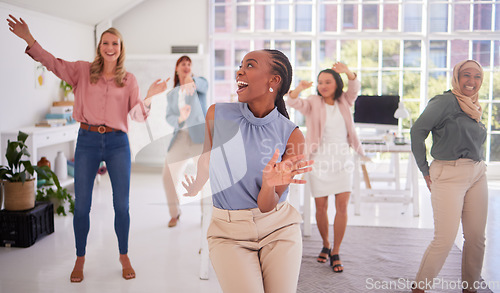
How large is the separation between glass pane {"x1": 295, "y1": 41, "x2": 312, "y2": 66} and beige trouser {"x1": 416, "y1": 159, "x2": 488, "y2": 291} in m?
4.70

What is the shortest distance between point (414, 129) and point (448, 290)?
1110 mm

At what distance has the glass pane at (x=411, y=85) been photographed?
276 inches

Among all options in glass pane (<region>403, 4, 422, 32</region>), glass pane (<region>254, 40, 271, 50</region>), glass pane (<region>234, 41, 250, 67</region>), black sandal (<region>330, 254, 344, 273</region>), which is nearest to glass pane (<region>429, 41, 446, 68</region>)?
glass pane (<region>403, 4, 422, 32</region>)

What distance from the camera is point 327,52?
7.12 meters

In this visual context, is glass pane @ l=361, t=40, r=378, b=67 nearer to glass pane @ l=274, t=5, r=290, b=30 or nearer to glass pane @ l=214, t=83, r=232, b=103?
glass pane @ l=274, t=5, r=290, b=30

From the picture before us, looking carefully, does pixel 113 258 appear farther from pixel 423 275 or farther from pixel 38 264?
pixel 423 275

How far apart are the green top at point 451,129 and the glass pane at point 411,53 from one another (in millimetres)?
4638

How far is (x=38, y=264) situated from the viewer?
3350 millimetres

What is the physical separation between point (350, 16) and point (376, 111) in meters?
2.30

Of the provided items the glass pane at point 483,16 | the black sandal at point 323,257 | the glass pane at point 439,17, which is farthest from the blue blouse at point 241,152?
the glass pane at point 483,16

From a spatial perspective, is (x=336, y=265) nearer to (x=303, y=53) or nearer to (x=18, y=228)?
(x=18, y=228)

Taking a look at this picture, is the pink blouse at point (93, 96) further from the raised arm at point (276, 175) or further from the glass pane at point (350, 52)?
the glass pane at point (350, 52)

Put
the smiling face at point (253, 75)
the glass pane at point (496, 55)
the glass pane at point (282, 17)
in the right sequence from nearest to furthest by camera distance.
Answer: the smiling face at point (253, 75), the glass pane at point (496, 55), the glass pane at point (282, 17)

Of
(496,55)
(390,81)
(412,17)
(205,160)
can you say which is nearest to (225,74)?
(390,81)
